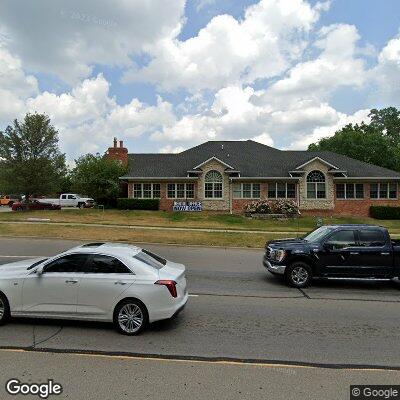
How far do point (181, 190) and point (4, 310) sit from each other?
95.8 ft

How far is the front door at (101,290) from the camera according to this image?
22.0ft

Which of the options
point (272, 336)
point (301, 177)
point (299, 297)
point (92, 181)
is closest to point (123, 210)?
point (92, 181)

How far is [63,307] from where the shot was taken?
6797 mm

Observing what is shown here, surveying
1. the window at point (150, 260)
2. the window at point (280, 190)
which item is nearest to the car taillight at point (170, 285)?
the window at point (150, 260)

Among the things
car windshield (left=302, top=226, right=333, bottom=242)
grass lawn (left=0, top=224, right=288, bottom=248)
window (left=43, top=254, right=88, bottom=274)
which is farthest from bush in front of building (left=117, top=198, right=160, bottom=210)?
window (left=43, top=254, right=88, bottom=274)

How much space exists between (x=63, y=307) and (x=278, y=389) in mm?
3792

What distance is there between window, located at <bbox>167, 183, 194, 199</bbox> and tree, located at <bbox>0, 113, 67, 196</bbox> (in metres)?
9.60

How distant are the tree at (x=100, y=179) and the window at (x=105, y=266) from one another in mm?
29355

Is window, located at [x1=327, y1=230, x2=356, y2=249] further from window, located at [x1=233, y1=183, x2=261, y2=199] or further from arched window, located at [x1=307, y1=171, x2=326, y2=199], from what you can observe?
arched window, located at [x1=307, y1=171, x2=326, y2=199]

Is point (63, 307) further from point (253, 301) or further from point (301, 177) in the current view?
point (301, 177)

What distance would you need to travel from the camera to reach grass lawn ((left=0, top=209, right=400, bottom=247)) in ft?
66.4

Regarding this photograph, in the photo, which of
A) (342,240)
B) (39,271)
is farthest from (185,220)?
(39,271)

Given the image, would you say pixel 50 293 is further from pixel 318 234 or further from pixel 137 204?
pixel 137 204

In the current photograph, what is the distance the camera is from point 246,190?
35.6 meters
